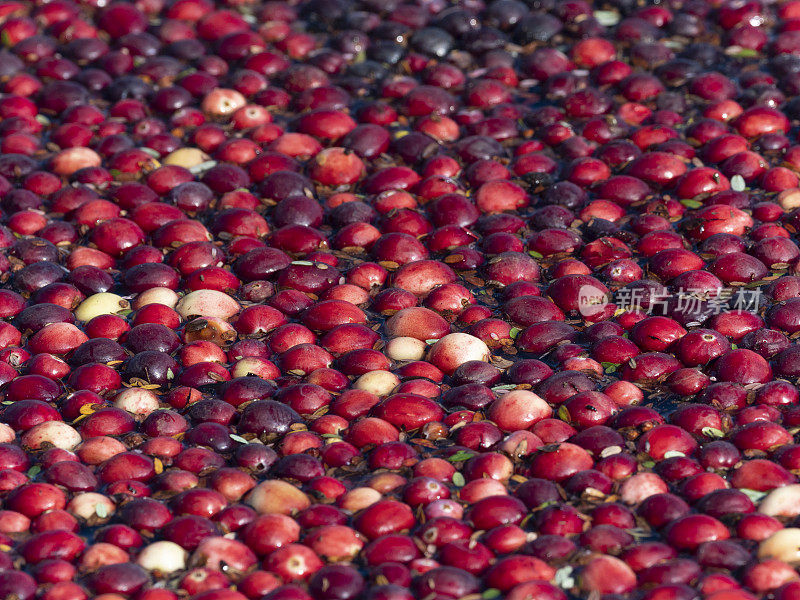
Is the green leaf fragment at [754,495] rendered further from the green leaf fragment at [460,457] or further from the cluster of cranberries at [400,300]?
the green leaf fragment at [460,457]

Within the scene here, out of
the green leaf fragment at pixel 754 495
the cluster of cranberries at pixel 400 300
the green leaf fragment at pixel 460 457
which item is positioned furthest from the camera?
the green leaf fragment at pixel 460 457

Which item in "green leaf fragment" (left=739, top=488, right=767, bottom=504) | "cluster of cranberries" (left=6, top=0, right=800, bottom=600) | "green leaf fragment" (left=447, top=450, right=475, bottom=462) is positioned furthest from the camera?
"green leaf fragment" (left=447, top=450, right=475, bottom=462)

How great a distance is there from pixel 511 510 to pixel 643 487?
423mm

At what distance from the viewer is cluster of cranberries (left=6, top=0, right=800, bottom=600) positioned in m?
3.21

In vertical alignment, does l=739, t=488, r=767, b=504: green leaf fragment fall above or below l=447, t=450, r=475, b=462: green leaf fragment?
above

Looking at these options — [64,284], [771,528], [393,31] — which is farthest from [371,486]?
[393,31]

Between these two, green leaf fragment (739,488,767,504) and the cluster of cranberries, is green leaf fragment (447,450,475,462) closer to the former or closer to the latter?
the cluster of cranberries

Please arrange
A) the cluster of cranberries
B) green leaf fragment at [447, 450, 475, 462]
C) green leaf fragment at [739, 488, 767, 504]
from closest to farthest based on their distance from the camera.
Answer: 1. the cluster of cranberries
2. green leaf fragment at [739, 488, 767, 504]
3. green leaf fragment at [447, 450, 475, 462]

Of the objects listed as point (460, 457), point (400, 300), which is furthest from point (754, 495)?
point (400, 300)

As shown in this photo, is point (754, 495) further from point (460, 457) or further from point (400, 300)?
point (400, 300)

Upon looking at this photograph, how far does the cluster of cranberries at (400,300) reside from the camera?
321 cm

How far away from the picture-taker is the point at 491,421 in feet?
12.3

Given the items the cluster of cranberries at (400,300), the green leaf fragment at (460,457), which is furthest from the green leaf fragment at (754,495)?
the green leaf fragment at (460,457)

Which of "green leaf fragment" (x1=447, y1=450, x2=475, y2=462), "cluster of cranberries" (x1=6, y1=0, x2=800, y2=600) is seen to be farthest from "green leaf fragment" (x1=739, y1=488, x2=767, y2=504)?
"green leaf fragment" (x1=447, y1=450, x2=475, y2=462)
